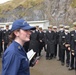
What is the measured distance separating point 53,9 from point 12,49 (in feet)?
105

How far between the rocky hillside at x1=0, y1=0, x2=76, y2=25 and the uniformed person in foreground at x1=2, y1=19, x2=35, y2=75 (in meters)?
27.5

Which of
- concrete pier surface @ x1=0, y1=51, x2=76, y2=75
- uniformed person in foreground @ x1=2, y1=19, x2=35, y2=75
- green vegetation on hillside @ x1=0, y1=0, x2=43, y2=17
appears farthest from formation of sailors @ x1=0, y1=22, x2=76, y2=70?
green vegetation on hillside @ x1=0, y1=0, x2=43, y2=17

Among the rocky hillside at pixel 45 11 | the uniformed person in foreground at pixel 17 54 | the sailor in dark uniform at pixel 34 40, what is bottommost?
the rocky hillside at pixel 45 11

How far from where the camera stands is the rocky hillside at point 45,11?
32.4 metres

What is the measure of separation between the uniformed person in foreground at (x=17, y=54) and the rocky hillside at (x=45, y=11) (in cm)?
2747

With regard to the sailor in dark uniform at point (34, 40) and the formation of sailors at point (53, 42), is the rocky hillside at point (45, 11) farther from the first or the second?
the sailor in dark uniform at point (34, 40)


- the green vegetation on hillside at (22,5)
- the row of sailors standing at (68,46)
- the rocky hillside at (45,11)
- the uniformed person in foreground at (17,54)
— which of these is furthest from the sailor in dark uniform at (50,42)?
the green vegetation on hillside at (22,5)

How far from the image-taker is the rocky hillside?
32.4m

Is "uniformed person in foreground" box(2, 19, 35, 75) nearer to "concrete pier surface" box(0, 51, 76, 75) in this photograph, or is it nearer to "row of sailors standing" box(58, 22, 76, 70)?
"row of sailors standing" box(58, 22, 76, 70)

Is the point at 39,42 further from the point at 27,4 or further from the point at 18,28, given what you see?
the point at 27,4

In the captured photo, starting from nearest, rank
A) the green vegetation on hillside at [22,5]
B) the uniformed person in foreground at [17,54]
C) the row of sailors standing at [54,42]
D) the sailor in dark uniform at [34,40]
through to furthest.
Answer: the uniformed person in foreground at [17,54] < the row of sailors standing at [54,42] < the sailor in dark uniform at [34,40] < the green vegetation on hillside at [22,5]

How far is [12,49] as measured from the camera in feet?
11.3

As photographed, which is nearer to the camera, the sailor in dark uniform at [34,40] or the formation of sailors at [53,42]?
the formation of sailors at [53,42]

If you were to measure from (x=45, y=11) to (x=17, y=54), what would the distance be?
34419 mm
